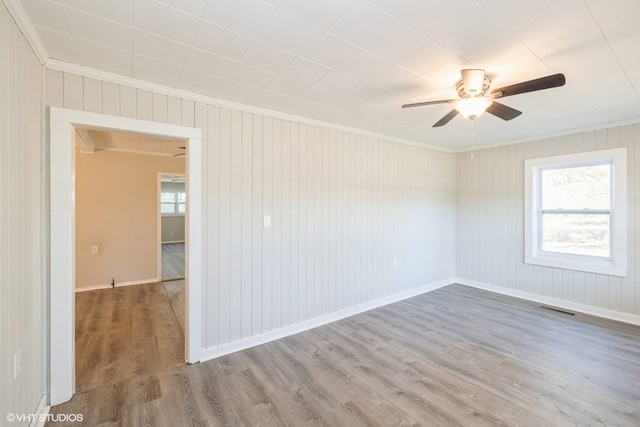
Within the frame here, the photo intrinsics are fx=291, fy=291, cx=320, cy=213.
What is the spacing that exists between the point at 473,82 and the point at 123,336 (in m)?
4.14

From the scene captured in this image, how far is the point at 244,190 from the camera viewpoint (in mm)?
2934

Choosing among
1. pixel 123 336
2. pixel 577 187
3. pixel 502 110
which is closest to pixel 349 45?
pixel 502 110

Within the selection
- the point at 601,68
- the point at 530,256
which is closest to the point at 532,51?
the point at 601,68

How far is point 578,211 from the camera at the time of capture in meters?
4.02

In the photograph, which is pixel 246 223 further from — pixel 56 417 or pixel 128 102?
pixel 56 417

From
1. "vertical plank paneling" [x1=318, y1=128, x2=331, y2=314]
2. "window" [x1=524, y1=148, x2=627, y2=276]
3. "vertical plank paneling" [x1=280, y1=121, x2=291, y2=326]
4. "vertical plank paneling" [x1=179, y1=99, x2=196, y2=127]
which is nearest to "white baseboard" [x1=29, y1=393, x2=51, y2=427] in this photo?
"vertical plank paneling" [x1=280, y1=121, x2=291, y2=326]

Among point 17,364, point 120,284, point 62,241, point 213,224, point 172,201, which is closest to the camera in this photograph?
point 17,364

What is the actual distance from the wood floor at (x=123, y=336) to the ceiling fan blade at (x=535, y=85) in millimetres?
3419

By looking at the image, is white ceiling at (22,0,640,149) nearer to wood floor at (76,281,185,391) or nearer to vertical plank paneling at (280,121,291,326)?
vertical plank paneling at (280,121,291,326)

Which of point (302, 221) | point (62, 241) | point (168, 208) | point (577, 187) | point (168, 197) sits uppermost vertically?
point (168, 197)

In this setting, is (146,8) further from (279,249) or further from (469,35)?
(279,249)

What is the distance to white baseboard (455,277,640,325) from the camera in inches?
140

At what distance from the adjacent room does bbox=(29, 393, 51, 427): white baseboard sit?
20mm

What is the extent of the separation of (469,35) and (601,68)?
4.16 ft
